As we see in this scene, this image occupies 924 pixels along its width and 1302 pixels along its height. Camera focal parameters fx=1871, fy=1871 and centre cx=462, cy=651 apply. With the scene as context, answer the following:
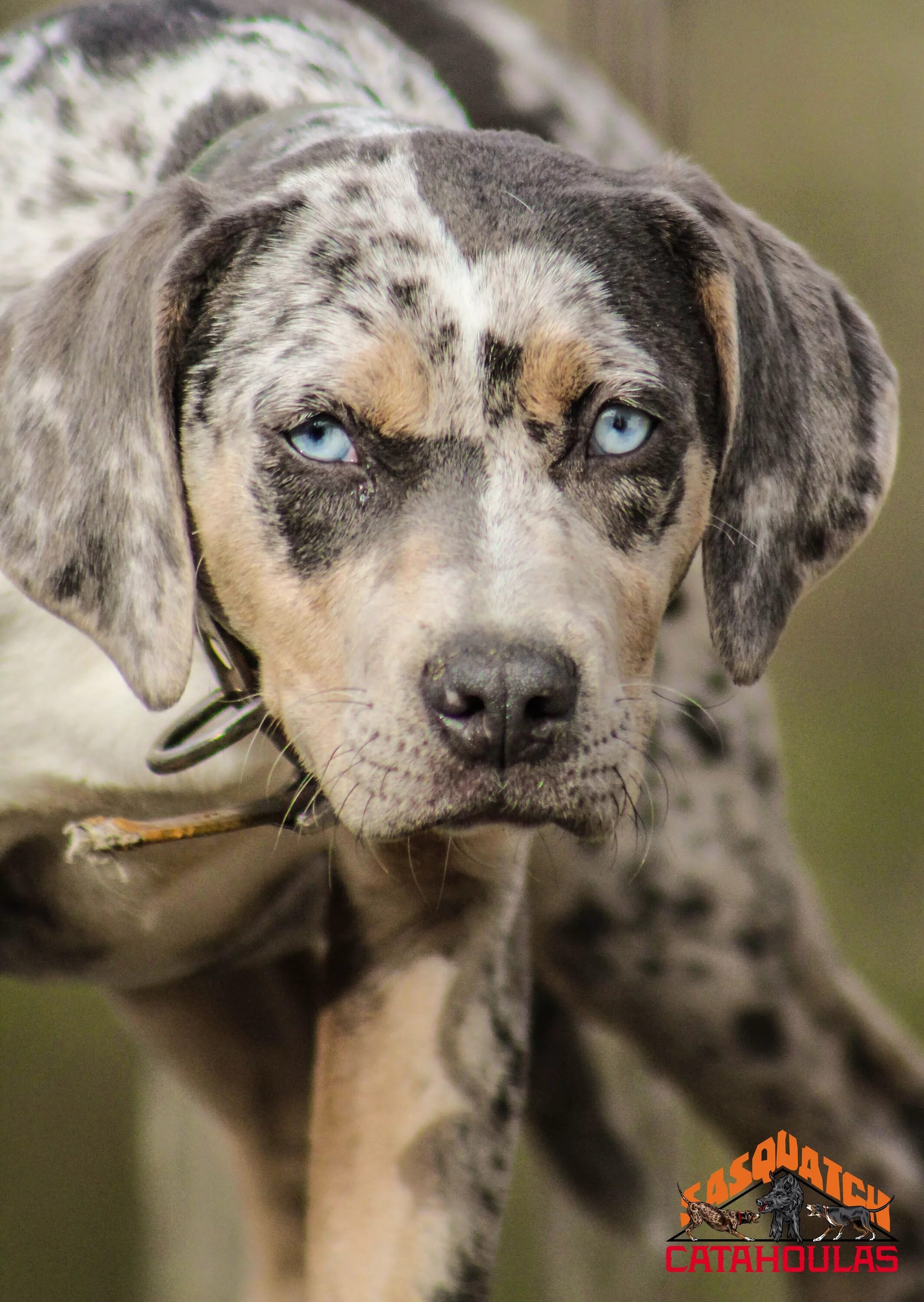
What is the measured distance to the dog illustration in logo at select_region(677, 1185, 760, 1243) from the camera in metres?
2.70

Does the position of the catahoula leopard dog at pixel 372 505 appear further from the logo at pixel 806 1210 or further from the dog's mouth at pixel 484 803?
the logo at pixel 806 1210

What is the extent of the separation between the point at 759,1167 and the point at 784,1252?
0.35m

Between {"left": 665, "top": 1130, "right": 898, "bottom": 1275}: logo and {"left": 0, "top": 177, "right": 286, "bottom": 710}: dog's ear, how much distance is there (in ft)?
4.37

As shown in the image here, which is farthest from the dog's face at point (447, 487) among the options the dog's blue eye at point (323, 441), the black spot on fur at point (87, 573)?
the black spot on fur at point (87, 573)

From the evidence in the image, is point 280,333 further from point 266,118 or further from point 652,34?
point 652,34

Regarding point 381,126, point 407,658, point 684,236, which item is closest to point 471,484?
point 407,658

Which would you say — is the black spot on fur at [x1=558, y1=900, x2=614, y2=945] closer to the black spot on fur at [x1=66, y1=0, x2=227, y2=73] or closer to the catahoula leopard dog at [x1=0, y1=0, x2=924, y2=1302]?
the catahoula leopard dog at [x1=0, y1=0, x2=924, y2=1302]

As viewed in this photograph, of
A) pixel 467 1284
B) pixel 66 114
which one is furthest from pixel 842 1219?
pixel 66 114

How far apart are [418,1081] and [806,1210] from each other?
0.94m

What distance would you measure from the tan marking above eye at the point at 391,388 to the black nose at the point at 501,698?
Answer: 0.30 m

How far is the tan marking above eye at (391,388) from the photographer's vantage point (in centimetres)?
199

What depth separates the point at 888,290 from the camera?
5.23 metres

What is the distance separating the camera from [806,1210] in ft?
9.98

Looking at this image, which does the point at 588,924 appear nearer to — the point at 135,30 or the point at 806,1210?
the point at 806,1210
